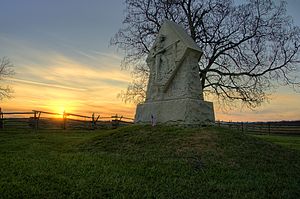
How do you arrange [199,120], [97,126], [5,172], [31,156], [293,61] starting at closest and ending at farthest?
1. [5,172]
2. [31,156]
3. [199,120]
4. [293,61]
5. [97,126]

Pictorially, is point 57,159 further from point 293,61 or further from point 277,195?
point 293,61

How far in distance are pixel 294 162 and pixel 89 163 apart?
A: 223 inches

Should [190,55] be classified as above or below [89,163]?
above

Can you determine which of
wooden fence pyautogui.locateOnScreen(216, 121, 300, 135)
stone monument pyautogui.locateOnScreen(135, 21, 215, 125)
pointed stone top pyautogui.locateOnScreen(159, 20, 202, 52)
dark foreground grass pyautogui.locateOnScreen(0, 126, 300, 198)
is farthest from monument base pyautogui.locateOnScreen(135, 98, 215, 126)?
wooden fence pyautogui.locateOnScreen(216, 121, 300, 135)

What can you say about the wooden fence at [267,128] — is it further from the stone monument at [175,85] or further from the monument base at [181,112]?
the monument base at [181,112]

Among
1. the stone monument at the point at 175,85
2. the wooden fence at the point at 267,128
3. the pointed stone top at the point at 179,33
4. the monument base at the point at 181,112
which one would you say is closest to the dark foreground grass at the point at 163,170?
the monument base at the point at 181,112

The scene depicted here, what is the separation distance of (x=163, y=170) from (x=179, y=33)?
6490mm

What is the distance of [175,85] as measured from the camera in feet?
36.0

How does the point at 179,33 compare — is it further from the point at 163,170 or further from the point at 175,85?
the point at 163,170

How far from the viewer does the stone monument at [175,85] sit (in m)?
10.2

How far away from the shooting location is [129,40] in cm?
2008

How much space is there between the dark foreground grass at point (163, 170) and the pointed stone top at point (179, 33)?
3.26 metres

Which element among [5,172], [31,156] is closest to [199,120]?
[31,156]

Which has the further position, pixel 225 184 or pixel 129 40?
pixel 129 40
